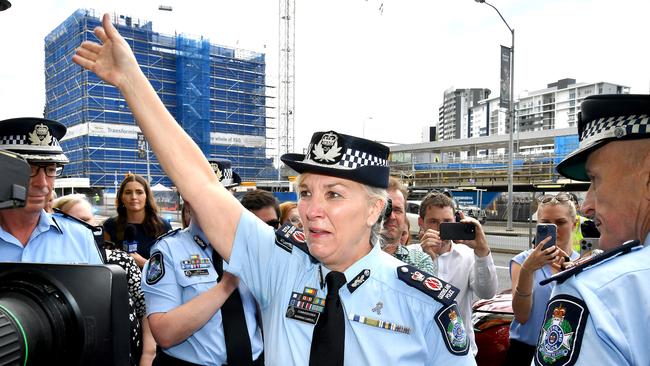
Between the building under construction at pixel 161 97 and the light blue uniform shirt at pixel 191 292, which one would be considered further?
the building under construction at pixel 161 97

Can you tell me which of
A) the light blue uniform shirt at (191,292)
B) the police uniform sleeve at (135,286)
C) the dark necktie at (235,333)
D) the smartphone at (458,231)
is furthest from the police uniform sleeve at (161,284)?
the smartphone at (458,231)

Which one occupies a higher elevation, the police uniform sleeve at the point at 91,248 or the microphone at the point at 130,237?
the police uniform sleeve at the point at 91,248

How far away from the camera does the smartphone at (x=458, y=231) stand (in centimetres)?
316

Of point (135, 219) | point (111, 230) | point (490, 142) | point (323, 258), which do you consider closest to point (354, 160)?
point (323, 258)

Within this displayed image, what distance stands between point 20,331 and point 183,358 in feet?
4.95

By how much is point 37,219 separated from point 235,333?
4.14 ft

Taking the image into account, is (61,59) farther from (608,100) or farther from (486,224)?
(608,100)

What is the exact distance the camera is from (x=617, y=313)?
3.64 ft

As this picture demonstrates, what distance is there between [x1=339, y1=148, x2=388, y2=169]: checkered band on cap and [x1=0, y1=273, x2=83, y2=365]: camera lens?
41.4 inches

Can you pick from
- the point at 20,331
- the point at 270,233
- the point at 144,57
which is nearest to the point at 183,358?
the point at 270,233

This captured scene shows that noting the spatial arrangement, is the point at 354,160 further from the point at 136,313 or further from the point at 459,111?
the point at 459,111

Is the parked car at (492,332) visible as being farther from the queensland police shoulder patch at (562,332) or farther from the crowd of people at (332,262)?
the queensland police shoulder patch at (562,332)

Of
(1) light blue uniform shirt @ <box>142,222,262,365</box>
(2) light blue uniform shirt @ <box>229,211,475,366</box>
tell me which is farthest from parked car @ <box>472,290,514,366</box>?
(2) light blue uniform shirt @ <box>229,211,475,366</box>

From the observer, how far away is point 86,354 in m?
1.14
